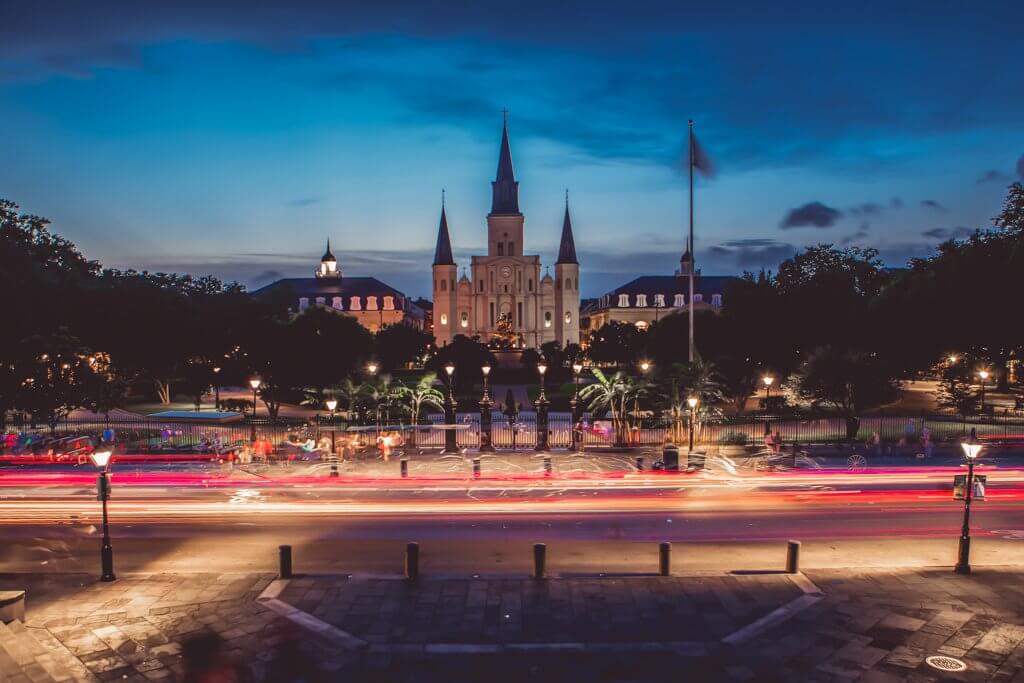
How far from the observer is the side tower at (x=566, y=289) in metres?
115

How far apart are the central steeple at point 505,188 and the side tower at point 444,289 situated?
985 centimetres

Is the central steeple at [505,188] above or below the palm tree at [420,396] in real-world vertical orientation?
above

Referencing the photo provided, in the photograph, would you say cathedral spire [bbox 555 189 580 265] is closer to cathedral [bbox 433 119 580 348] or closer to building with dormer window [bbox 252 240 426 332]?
cathedral [bbox 433 119 580 348]

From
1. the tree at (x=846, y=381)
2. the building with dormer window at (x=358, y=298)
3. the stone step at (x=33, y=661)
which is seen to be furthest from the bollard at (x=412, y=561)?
the building with dormer window at (x=358, y=298)

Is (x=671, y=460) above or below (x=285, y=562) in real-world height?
above

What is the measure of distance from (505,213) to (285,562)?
356ft

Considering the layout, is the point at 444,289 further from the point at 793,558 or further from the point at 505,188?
the point at 793,558

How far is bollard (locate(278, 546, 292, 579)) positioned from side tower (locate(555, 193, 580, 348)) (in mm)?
102614

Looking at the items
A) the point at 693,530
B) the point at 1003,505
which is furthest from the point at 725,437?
the point at 693,530

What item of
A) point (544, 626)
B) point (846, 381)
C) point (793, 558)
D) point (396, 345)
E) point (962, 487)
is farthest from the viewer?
point (396, 345)

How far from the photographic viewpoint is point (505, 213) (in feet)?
388

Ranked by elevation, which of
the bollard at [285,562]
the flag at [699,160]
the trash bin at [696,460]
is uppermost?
the flag at [699,160]

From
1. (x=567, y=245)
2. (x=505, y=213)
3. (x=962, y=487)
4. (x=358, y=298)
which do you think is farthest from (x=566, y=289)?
(x=962, y=487)

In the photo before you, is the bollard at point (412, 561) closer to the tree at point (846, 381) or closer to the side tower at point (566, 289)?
the tree at point (846, 381)
